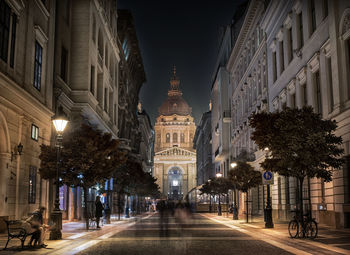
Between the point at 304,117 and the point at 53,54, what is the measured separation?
1666cm

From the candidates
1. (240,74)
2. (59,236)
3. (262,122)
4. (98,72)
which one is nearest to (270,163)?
(262,122)

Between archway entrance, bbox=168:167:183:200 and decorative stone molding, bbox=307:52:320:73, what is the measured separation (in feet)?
531

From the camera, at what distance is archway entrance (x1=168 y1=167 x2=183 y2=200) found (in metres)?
190

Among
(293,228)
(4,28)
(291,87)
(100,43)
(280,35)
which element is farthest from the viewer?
(100,43)

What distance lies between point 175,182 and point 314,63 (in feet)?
540

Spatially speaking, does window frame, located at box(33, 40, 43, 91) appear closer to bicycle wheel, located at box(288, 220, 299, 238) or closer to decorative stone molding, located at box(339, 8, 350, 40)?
bicycle wheel, located at box(288, 220, 299, 238)

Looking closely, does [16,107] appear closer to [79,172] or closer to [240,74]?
[79,172]

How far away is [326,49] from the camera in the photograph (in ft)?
86.5

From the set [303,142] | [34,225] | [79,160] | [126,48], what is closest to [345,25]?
[303,142]

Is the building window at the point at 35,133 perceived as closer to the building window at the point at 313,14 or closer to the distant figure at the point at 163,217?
the distant figure at the point at 163,217

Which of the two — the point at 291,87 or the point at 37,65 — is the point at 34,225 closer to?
the point at 37,65

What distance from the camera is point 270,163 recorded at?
21641 mm

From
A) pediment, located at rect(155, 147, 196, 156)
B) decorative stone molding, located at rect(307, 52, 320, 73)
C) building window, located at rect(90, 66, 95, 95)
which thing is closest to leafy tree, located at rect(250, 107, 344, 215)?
decorative stone molding, located at rect(307, 52, 320, 73)

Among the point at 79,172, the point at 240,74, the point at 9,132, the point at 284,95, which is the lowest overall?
the point at 79,172
